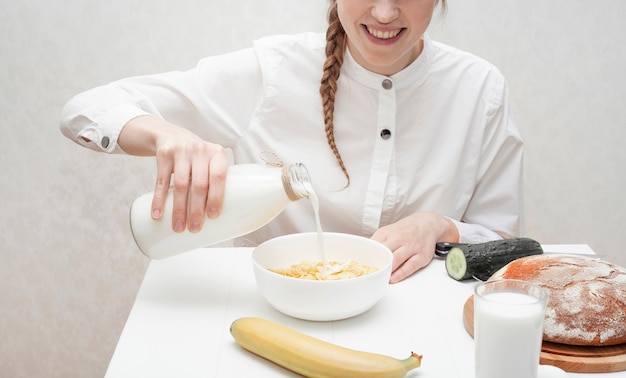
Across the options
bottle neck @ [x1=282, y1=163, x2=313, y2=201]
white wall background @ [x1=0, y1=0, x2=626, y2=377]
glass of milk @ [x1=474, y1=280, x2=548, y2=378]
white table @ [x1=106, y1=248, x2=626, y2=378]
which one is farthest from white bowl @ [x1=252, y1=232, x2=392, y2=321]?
white wall background @ [x1=0, y1=0, x2=626, y2=377]

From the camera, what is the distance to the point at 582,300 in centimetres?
108

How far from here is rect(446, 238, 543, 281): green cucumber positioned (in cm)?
134

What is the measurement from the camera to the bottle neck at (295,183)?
119 cm

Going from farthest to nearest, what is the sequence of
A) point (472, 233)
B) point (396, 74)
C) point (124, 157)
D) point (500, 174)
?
point (124, 157), point (500, 174), point (396, 74), point (472, 233)

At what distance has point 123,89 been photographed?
1.67m

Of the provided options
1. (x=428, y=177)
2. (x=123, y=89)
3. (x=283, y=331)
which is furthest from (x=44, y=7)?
(x=283, y=331)

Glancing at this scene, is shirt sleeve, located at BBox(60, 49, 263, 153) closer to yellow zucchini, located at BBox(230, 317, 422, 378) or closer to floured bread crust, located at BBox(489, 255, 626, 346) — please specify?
yellow zucchini, located at BBox(230, 317, 422, 378)

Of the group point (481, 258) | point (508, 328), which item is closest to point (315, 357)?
point (508, 328)

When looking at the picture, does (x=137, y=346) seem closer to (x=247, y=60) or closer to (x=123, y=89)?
(x=123, y=89)

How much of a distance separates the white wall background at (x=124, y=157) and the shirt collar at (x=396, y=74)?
79cm

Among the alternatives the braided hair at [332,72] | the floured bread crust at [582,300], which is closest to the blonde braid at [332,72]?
the braided hair at [332,72]

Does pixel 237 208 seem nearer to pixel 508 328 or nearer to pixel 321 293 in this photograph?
pixel 321 293

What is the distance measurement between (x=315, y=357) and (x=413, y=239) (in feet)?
1.67

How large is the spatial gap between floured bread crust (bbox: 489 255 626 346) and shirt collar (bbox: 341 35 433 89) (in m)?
0.70
